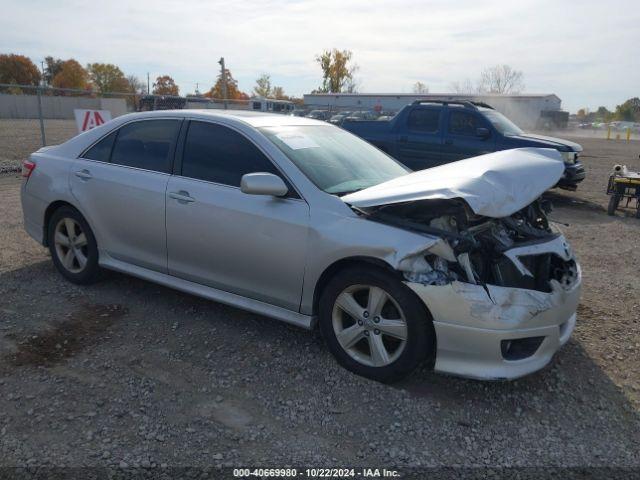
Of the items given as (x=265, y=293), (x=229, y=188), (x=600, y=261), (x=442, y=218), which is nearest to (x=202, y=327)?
(x=265, y=293)

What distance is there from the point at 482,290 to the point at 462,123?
7.88 metres

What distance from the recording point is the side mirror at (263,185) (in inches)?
132

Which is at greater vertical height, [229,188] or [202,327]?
[229,188]

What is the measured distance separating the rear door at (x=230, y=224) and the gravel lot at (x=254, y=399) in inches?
18.5

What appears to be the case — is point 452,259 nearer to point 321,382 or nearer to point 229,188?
point 321,382

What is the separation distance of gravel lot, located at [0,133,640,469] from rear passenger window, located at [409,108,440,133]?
21.5ft

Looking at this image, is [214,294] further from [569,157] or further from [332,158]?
[569,157]

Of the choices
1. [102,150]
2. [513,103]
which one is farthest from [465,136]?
[513,103]

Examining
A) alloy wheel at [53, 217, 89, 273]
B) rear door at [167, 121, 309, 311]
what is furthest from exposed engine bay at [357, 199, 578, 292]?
alloy wheel at [53, 217, 89, 273]

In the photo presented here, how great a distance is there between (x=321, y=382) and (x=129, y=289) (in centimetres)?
232

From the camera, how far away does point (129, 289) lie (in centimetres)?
470

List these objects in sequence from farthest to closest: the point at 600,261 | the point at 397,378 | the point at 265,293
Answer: the point at 600,261 < the point at 265,293 < the point at 397,378

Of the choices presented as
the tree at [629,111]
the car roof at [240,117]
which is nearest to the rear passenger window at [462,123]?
the car roof at [240,117]

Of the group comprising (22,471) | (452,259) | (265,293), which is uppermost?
(452,259)
